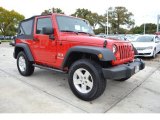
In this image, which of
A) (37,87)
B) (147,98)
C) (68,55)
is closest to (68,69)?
(68,55)

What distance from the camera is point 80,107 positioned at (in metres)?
3.79

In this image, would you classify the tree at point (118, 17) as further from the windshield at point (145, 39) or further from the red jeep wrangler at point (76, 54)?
the red jeep wrangler at point (76, 54)

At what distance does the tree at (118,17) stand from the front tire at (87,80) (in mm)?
56477

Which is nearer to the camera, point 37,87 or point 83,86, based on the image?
point 83,86

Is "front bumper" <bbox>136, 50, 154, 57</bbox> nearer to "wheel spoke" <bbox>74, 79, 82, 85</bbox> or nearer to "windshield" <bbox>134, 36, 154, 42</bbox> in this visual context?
"windshield" <bbox>134, 36, 154, 42</bbox>

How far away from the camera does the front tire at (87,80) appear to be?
12.5ft

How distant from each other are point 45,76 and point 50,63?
1115 millimetres

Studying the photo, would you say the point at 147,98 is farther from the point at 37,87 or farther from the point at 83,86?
the point at 37,87

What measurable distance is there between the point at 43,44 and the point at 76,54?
1.22m

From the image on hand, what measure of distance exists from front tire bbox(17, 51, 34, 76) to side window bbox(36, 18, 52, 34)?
3.26ft

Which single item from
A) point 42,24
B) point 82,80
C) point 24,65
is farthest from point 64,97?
point 24,65

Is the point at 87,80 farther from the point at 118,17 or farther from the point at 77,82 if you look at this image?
the point at 118,17

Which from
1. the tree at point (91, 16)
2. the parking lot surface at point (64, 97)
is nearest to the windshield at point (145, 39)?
the parking lot surface at point (64, 97)

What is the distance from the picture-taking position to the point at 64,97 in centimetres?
429
